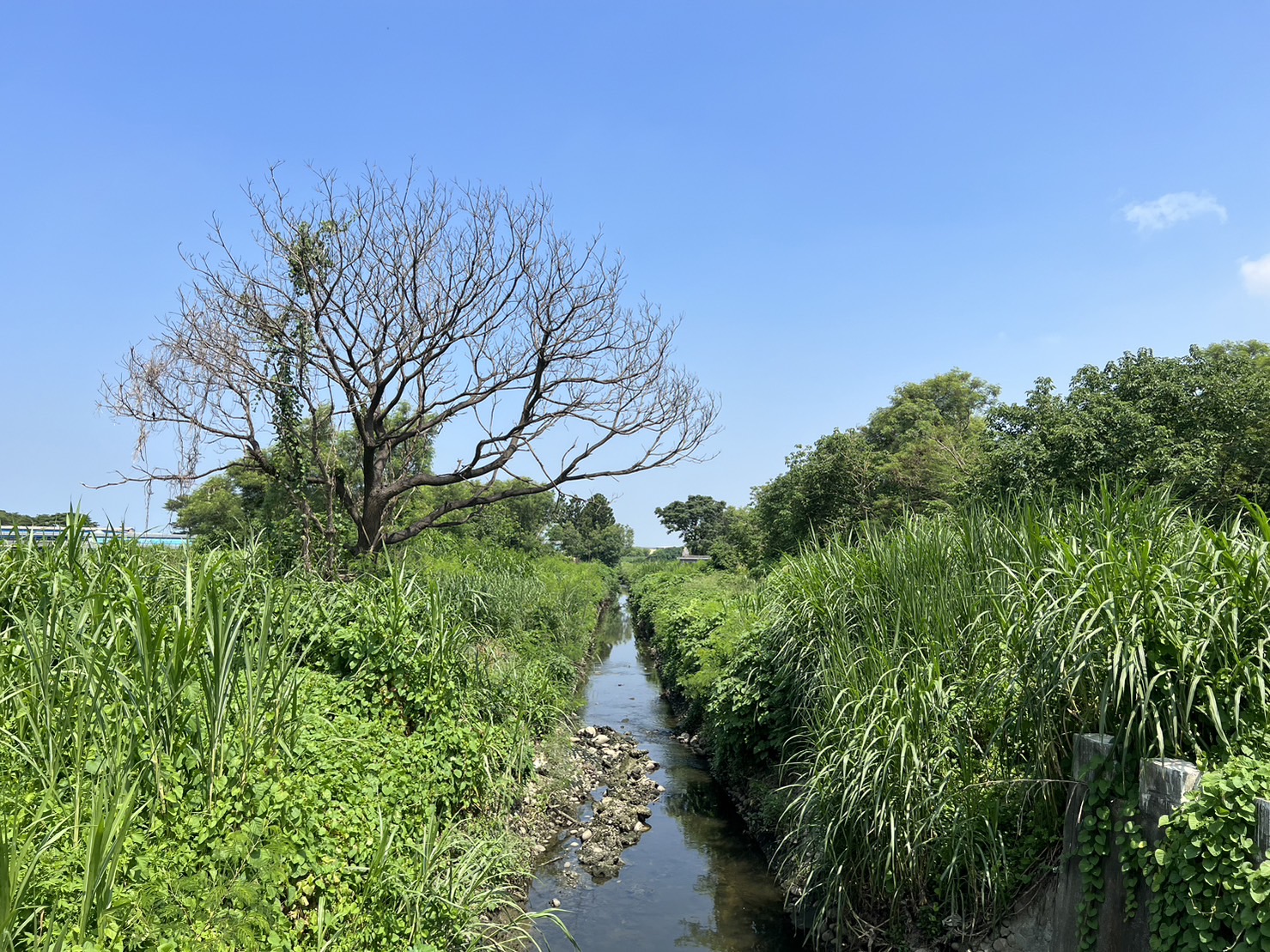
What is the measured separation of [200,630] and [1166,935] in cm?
517

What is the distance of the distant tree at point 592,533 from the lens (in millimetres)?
72312

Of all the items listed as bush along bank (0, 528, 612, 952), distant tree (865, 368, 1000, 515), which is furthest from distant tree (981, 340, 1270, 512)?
bush along bank (0, 528, 612, 952)

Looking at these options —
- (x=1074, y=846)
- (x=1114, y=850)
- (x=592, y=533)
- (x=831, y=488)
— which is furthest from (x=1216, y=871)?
(x=592, y=533)

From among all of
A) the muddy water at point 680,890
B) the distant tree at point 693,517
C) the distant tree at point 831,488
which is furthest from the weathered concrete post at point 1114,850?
the distant tree at point 693,517

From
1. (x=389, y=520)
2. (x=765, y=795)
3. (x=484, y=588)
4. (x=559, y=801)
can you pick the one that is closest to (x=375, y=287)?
(x=389, y=520)

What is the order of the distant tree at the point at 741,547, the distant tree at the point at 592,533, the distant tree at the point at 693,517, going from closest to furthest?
1. the distant tree at the point at 741,547
2. the distant tree at the point at 592,533
3. the distant tree at the point at 693,517

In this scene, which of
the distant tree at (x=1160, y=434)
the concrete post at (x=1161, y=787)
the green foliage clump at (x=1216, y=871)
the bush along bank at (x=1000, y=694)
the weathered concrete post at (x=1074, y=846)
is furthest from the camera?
the distant tree at (x=1160, y=434)

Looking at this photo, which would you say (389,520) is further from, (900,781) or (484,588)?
(900,781)

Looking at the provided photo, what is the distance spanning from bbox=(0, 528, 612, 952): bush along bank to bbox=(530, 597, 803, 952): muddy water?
71 cm

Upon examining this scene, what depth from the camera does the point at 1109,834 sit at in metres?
4.61

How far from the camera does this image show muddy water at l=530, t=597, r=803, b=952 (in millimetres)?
7223

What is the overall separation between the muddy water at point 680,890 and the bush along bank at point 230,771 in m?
0.71

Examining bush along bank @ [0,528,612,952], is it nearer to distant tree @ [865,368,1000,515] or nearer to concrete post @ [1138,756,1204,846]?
concrete post @ [1138,756,1204,846]

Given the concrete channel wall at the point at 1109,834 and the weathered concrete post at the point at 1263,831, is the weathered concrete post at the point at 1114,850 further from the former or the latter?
the weathered concrete post at the point at 1263,831
